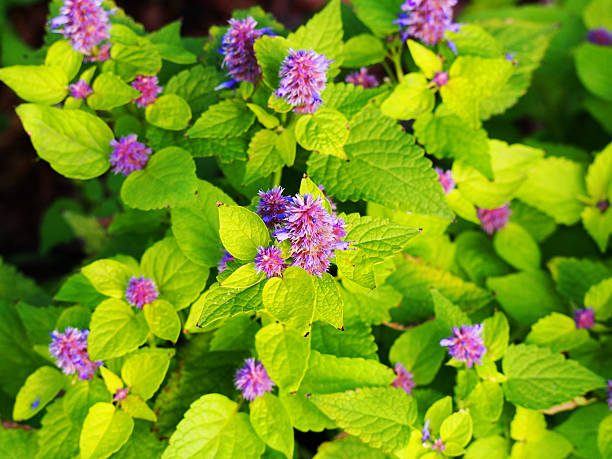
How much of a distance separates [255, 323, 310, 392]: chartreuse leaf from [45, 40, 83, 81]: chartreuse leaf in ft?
4.04

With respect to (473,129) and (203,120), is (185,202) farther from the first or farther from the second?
(473,129)

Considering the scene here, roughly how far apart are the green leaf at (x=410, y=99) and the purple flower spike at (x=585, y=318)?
1.04m

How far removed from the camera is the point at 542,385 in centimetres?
192

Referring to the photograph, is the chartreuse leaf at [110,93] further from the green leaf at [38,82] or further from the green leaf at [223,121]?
the green leaf at [223,121]

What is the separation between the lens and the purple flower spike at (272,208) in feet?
5.03

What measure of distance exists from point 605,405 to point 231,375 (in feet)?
4.79

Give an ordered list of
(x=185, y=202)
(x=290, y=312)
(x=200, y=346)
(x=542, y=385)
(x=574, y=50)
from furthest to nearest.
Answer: (x=574, y=50) < (x=200, y=346) < (x=542, y=385) < (x=185, y=202) < (x=290, y=312)

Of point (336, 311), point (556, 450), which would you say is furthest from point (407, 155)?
point (556, 450)

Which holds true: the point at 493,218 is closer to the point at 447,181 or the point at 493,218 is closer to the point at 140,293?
the point at 447,181

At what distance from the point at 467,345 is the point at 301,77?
42.1 inches

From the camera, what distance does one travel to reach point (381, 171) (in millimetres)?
1853

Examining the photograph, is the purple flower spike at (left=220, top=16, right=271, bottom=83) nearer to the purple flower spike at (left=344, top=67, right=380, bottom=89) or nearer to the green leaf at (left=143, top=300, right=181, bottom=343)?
the purple flower spike at (left=344, top=67, right=380, bottom=89)

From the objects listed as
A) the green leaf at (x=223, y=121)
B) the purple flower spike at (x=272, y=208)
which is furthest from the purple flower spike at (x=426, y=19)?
the purple flower spike at (x=272, y=208)

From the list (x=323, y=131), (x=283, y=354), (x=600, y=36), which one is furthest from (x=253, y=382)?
(x=600, y=36)
